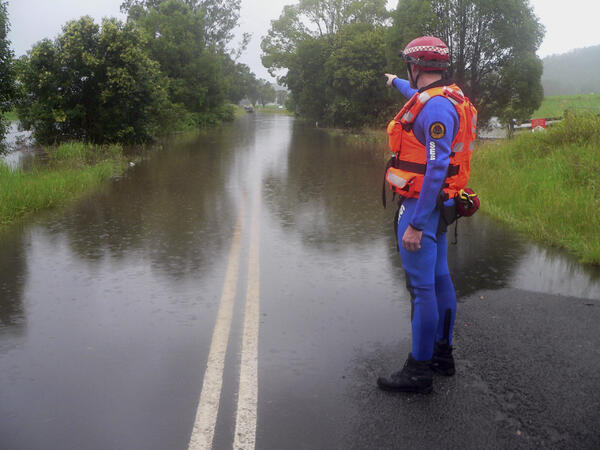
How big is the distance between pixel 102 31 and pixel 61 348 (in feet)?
62.4

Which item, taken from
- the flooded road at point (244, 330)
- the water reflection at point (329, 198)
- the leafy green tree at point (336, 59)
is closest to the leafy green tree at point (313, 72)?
the leafy green tree at point (336, 59)

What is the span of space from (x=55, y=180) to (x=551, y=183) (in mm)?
9203

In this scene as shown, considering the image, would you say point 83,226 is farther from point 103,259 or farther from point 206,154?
point 206,154

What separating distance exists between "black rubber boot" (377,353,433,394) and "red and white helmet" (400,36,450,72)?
1898mm

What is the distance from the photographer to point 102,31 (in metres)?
21.4

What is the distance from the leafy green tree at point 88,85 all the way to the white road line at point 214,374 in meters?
16.4

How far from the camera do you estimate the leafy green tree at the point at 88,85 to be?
809 inches

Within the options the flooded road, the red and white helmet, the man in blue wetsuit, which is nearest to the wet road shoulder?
the flooded road

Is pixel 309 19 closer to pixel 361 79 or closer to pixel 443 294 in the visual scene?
pixel 361 79

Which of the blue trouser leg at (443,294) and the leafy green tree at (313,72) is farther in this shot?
the leafy green tree at (313,72)

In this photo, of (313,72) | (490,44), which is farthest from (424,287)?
(313,72)

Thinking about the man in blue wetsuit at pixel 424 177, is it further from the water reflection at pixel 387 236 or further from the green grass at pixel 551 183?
the green grass at pixel 551 183

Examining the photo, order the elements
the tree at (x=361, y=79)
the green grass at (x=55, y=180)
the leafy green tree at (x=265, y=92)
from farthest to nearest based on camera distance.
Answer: the leafy green tree at (x=265, y=92) → the tree at (x=361, y=79) → the green grass at (x=55, y=180)

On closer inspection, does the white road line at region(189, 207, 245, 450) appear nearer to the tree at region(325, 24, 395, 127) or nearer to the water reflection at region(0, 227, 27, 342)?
the water reflection at region(0, 227, 27, 342)
